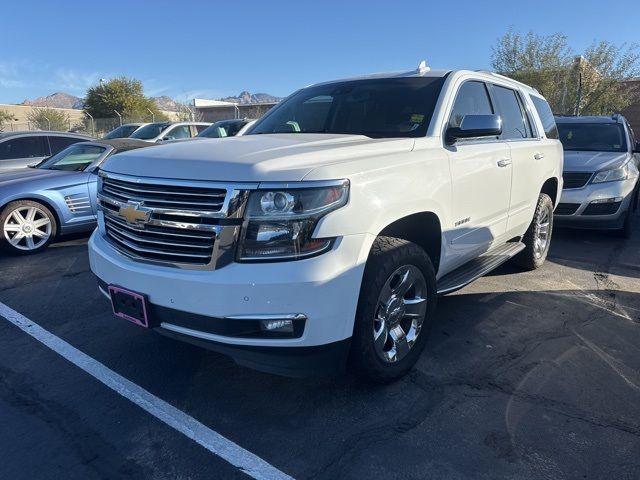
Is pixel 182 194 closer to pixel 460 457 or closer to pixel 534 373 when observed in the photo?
pixel 460 457

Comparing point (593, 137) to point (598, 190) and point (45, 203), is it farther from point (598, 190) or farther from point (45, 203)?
point (45, 203)

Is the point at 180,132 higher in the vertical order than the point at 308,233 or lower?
lower

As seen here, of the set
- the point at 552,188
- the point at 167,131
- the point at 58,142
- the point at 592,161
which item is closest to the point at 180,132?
the point at 167,131

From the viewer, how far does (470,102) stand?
4.06 meters

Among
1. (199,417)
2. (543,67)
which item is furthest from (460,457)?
(543,67)

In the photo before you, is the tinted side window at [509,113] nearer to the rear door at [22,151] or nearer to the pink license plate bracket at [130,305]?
the pink license plate bracket at [130,305]

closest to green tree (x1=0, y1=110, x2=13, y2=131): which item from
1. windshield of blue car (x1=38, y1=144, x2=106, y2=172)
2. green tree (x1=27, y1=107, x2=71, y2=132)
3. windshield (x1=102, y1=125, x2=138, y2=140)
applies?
green tree (x1=27, y1=107, x2=71, y2=132)

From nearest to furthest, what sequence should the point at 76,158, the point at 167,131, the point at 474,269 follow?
the point at 474,269
the point at 76,158
the point at 167,131

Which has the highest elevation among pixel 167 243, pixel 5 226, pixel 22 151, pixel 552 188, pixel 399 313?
pixel 167 243

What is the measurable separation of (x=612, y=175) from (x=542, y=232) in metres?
2.35

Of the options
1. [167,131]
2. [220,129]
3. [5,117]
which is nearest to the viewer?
[220,129]

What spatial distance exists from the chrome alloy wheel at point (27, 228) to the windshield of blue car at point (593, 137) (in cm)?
801

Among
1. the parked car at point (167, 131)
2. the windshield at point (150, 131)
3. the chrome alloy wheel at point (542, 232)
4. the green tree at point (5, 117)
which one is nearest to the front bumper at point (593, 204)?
the chrome alloy wheel at point (542, 232)

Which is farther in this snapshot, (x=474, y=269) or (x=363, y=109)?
(x=474, y=269)
